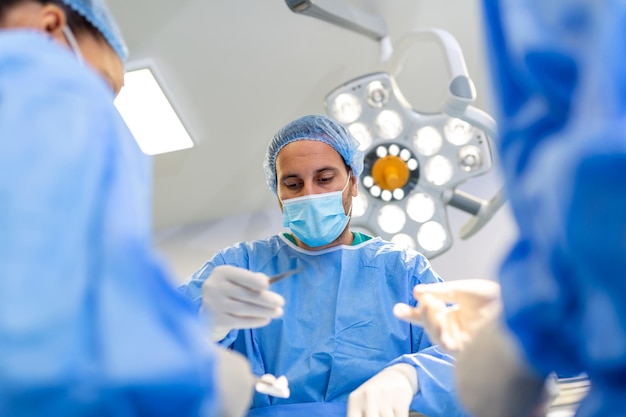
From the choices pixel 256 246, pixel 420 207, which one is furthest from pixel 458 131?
pixel 256 246

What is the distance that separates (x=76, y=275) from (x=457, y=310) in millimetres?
797

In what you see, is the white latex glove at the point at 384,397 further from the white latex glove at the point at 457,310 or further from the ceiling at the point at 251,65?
the ceiling at the point at 251,65

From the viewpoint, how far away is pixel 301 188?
8.32 ft

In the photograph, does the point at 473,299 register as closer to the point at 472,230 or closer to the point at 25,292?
the point at 25,292

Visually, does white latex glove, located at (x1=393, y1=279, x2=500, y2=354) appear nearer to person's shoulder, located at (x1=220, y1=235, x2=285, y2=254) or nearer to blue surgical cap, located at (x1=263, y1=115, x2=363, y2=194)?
person's shoulder, located at (x1=220, y1=235, x2=285, y2=254)

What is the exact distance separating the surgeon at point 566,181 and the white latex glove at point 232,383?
44cm

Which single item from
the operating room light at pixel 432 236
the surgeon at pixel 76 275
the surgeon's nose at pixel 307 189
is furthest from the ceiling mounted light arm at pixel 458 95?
the surgeon at pixel 76 275

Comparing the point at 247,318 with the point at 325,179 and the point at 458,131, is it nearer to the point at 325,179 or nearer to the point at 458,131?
the point at 325,179

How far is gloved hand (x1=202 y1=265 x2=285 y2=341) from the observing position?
168 cm

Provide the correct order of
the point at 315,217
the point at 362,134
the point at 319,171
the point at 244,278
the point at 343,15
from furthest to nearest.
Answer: the point at 362,134 → the point at 343,15 → the point at 319,171 → the point at 315,217 → the point at 244,278

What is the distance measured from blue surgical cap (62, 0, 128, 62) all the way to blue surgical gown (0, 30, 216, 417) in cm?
31

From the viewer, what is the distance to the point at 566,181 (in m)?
0.77

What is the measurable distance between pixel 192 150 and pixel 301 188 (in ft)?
4.59

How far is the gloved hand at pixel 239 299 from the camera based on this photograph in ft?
5.51
